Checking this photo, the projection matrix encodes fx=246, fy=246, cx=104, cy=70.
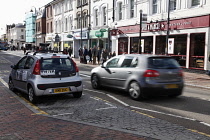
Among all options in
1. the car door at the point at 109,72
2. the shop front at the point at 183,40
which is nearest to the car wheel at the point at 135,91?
the car door at the point at 109,72

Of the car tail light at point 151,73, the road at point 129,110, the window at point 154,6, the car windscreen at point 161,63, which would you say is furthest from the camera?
the window at point 154,6

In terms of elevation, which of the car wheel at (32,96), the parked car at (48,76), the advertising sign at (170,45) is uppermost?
the advertising sign at (170,45)

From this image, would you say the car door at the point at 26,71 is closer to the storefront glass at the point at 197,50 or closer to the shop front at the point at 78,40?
the storefront glass at the point at 197,50

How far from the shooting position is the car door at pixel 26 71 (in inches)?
314

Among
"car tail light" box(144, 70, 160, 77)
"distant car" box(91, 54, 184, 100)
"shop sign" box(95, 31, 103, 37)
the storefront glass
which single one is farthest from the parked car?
"shop sign" box(95, 31, 103, 37)

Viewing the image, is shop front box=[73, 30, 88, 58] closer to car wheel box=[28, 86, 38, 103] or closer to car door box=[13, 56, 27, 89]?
car door box=[13, 56, 27, 89]

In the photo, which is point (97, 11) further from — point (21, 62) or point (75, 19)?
point (21, 62)

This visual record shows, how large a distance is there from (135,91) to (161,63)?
1.28m

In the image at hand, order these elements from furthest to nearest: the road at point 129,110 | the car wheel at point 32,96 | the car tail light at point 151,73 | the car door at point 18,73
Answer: the car door at point 18,73
the car tail light at point 151,73
the car wheel at point 32,96
the road at point 129,110

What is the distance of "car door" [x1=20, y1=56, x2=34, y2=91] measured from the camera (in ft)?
26.2

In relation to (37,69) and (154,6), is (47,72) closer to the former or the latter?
(37,69)

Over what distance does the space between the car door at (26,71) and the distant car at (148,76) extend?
3.10 meters

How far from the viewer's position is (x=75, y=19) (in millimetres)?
38844

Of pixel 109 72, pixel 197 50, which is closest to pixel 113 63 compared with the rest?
pixel 109 72
